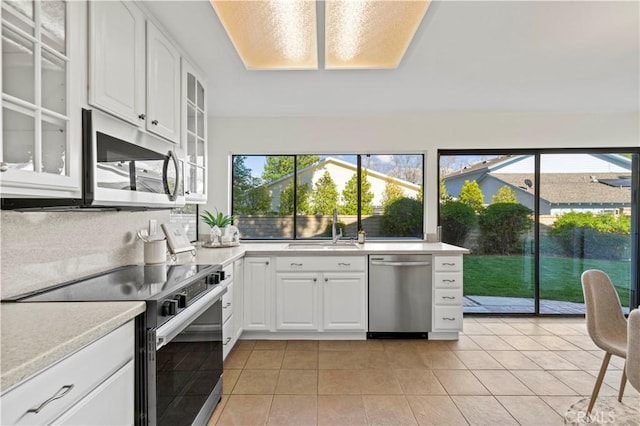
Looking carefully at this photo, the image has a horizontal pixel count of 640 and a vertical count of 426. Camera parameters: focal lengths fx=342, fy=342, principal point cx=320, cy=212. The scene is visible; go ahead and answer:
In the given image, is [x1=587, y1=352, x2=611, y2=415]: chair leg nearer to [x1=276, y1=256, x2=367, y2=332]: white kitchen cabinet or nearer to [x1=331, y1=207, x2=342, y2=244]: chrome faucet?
[x1=276, y1=256, x2=367, y2=332]: white kitchen cabinet

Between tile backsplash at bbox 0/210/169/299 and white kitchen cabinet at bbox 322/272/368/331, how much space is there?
174cm

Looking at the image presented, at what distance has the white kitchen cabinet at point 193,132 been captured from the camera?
249 centimetres

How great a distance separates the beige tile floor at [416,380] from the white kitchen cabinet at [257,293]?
0.66ft

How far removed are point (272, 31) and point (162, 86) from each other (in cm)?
79

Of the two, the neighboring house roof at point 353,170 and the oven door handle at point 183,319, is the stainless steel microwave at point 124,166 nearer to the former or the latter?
the oven door handle at point 183,319

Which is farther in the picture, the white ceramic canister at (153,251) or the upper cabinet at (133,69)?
the white ceramic canister at (153,251)

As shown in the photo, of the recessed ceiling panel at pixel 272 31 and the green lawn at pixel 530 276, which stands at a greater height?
the recessed ceiling panel at pixel 272 31

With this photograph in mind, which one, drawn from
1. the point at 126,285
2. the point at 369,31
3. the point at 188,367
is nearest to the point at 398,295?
the point at 188,367

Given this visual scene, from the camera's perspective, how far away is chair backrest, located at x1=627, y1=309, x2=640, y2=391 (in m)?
1.37

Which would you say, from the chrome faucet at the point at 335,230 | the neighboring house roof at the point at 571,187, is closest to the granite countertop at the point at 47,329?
the chrome faucet at the point at 335,230

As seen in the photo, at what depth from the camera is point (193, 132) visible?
2.73 metres

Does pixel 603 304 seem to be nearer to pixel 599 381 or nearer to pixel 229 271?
pixel 599 381

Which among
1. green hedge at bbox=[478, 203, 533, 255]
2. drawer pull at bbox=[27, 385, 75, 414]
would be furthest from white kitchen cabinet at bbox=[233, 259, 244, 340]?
green hedge at bbox=[478, 203, 533, 255]

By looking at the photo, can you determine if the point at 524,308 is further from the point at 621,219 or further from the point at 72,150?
the point at 72,150
